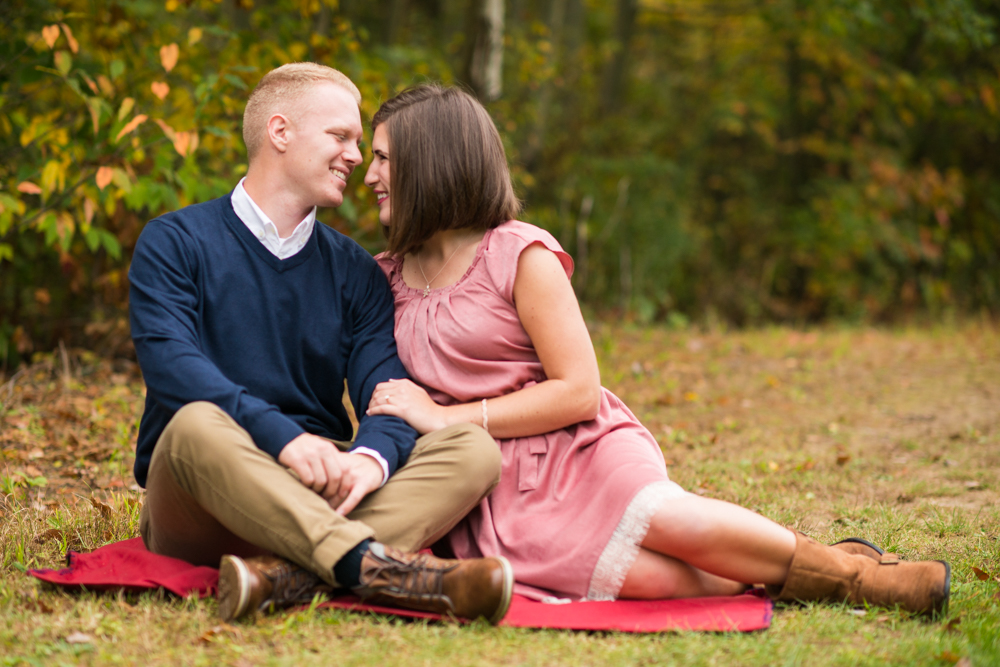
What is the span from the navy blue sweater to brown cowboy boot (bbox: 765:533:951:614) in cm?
112

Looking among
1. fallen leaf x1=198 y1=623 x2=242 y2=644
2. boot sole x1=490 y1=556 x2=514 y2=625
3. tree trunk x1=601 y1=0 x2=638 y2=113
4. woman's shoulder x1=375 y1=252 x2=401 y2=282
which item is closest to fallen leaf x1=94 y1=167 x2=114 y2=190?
woman's shoulder x1=375 y1=252 x2=401 y2=282

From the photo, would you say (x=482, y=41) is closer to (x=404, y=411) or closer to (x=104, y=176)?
(x=104, y=176)

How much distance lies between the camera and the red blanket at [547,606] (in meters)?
2.21

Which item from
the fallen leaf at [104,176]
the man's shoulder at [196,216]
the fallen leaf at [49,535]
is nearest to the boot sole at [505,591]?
the man's shoulder at [196,216]

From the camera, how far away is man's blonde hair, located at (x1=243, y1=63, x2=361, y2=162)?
2701 millimetres

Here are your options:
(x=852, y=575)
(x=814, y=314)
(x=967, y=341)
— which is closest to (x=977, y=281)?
(x=814, y=314)

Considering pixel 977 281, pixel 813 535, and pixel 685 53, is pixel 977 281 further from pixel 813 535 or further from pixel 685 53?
pixel 813 535

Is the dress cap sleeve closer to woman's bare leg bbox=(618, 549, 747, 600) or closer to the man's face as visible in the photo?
the man's face

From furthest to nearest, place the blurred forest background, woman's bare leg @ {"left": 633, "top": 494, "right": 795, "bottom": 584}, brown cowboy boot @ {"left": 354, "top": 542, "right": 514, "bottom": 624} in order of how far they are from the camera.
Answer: the blurred forest background, woman's bare leg @ {"left": 633, "top": 494, "right": 795, "bottom": 584}, brown cowboy boot @ {"left": 354, "top": 542, "right": 514, "bottom": 624}

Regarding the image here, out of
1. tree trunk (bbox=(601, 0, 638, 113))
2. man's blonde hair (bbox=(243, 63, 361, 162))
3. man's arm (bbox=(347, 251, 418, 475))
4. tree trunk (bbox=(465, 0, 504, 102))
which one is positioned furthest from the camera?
tree trunk (bbox=(601, 0, 638, 113))

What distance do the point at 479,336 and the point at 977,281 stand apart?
418 inches

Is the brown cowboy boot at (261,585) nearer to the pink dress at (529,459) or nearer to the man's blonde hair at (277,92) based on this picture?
the pink dress at (529,459)

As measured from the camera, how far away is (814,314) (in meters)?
11.1

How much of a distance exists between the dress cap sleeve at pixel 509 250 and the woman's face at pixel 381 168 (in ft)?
1.20
